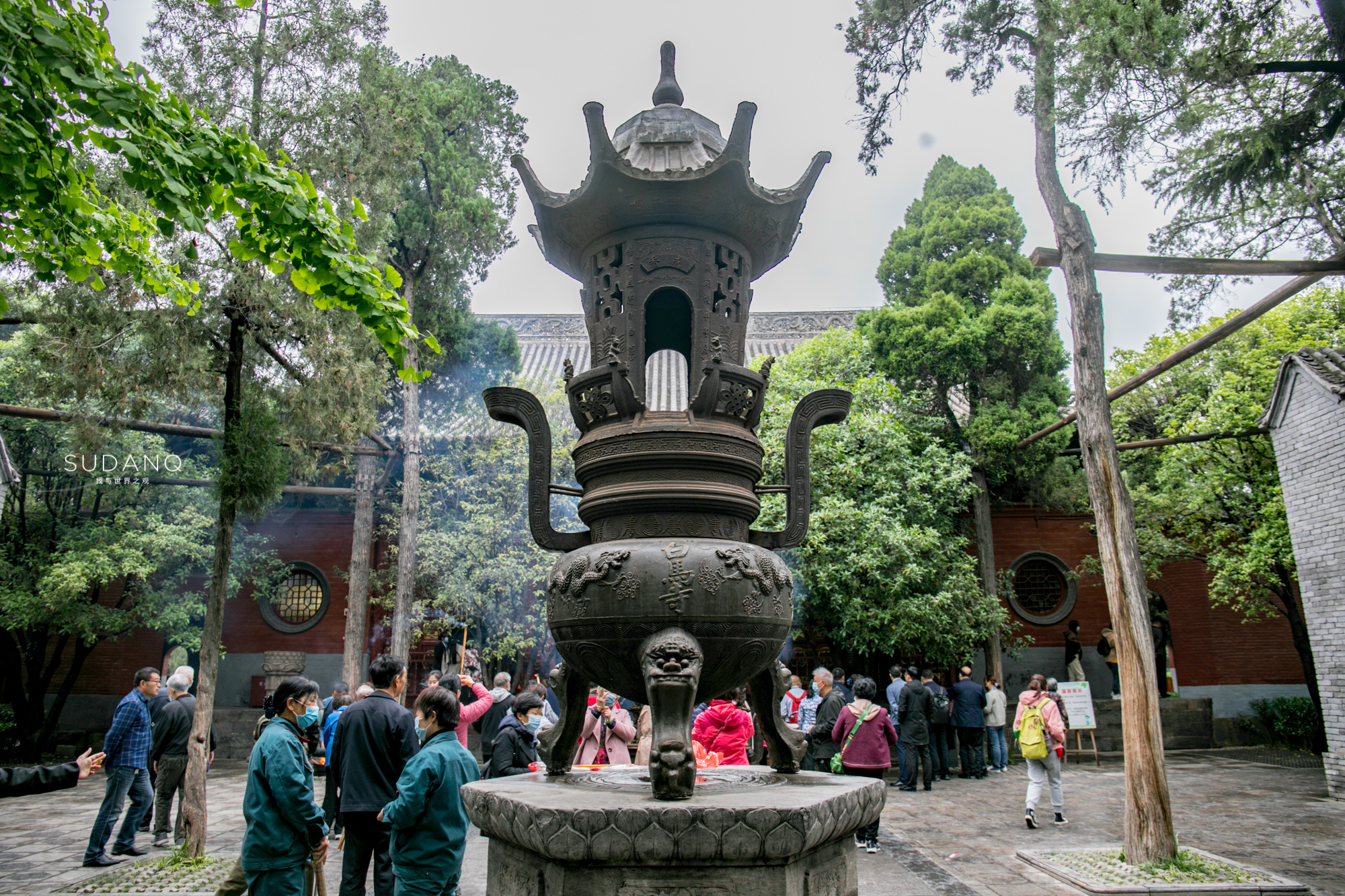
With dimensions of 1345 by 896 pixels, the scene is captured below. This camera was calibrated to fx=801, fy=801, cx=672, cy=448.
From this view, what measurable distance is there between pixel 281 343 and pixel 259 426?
1.00 m

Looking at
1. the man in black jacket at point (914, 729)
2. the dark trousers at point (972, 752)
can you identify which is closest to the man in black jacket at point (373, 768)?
the man in black jacket at point (914, 729)

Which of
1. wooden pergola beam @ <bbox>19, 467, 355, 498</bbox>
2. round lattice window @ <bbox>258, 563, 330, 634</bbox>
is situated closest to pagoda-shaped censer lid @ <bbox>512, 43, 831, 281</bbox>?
wooden pergola beam @ <bbox>19, 467, 355, 498</bbox>

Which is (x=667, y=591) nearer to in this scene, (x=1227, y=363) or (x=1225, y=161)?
(x=1225, y=161)

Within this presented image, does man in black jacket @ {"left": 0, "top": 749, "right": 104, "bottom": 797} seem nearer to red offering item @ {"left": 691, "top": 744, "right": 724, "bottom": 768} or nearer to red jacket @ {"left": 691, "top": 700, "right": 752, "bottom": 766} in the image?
red offering item @ {"left": 691, "top": 744, "right": 724, "bottom": 768}

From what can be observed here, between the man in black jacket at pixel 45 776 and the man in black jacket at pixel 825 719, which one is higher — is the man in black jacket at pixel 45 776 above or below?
above

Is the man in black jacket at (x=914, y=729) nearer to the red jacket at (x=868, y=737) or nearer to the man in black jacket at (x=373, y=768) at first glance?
the red jacket at (x=868, y=737)

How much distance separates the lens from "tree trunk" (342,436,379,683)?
14820 millimetres

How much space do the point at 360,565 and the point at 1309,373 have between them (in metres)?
15.1

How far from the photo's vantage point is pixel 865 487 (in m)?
14.1

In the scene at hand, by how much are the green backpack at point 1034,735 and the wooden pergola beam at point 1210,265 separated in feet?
14.4

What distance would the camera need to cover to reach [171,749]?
7551mm

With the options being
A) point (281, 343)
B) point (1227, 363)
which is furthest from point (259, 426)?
point (1227, 363)

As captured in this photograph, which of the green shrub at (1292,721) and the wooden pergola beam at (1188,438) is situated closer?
the wooden pergola beam at (1188,438)

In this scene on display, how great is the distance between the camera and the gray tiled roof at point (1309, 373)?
9.43 metres
